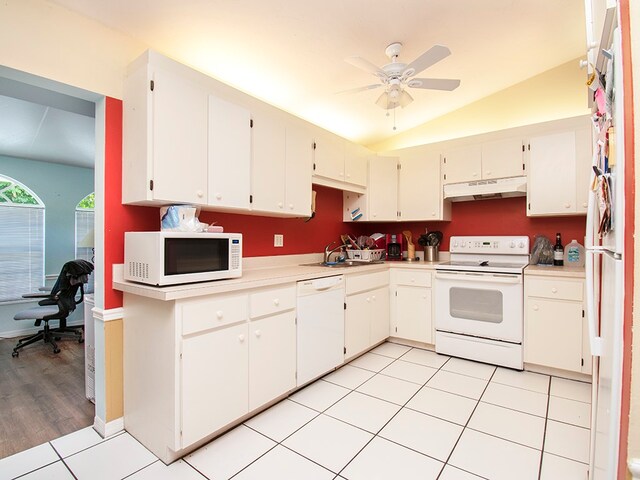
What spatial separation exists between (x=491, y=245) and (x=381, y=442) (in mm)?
2333

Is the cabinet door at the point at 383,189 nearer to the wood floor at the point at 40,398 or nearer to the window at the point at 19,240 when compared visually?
the wood floor at the point at 40,398

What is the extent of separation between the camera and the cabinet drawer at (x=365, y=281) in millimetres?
2909

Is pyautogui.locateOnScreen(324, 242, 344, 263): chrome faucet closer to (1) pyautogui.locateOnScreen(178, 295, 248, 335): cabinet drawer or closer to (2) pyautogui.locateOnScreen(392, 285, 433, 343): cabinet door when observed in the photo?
(2) pyautogui.locateOnScreen(392, 285, 433, 343): cabinet door

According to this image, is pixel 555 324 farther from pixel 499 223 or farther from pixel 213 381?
pixel 213 381

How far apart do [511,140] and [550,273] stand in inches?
52.5

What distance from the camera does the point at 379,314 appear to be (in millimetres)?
3344

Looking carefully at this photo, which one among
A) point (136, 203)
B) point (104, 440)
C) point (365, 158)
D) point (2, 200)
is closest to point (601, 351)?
point (136, 203)

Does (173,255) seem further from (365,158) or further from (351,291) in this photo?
(365,158)

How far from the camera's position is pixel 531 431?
1.97m

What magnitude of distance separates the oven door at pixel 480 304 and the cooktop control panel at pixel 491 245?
0.51 metres

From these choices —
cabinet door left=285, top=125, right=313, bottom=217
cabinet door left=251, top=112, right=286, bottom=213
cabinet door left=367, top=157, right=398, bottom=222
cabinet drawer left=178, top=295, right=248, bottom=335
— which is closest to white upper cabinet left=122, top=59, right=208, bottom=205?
cabinet door left=251, top=112, right=286, bottom=213

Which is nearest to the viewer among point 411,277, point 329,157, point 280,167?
point 280,167

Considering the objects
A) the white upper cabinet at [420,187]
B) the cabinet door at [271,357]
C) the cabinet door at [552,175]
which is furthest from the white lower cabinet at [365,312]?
the cabinet door at [552,175]

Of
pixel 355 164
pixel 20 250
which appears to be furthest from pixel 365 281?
pixel 20 250
